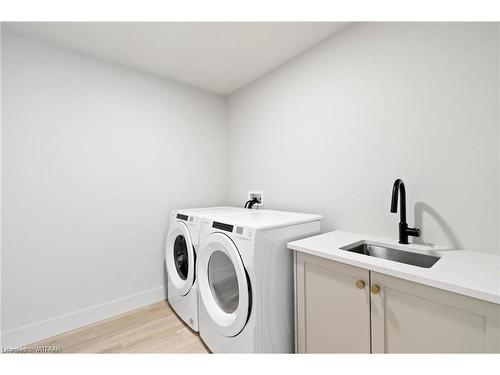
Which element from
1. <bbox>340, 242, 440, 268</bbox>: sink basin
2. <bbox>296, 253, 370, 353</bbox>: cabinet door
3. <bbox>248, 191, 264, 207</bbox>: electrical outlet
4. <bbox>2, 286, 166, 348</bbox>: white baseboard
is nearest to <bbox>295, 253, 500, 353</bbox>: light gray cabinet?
<bbox>296, 253, 370, 353</bbox>: cabinet door

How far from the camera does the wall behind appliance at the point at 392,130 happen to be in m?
1.09

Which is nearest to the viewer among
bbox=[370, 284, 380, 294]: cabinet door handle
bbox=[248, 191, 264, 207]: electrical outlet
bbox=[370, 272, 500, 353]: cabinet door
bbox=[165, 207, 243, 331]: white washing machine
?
bbox=[370, 272, 500, 353]: cabinet door

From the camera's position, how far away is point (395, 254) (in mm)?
1272

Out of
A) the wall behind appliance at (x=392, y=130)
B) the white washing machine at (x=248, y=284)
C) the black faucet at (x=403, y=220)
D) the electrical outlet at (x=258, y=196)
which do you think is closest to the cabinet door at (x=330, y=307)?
the white washing machine at (x=248, y=284)

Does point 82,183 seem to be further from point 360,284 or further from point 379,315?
point 379,315

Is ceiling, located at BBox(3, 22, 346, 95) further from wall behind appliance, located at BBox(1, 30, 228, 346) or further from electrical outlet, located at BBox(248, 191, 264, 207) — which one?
electrical outlet, located at BBox(248, 191, 264, 207)

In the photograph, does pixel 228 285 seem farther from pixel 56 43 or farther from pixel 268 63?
pixel 56 43

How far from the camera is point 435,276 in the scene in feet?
2.66

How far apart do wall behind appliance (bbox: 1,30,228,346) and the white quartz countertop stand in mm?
1587

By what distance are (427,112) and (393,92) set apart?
0.78ft

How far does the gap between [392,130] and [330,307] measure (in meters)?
1.13

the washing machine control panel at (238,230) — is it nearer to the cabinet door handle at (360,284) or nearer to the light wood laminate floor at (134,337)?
the cabinet door handle at (360,284)

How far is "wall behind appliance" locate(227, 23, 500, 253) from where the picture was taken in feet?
3.56

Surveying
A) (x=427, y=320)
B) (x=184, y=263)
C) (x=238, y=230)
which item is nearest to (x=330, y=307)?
(x=427, y=320)
